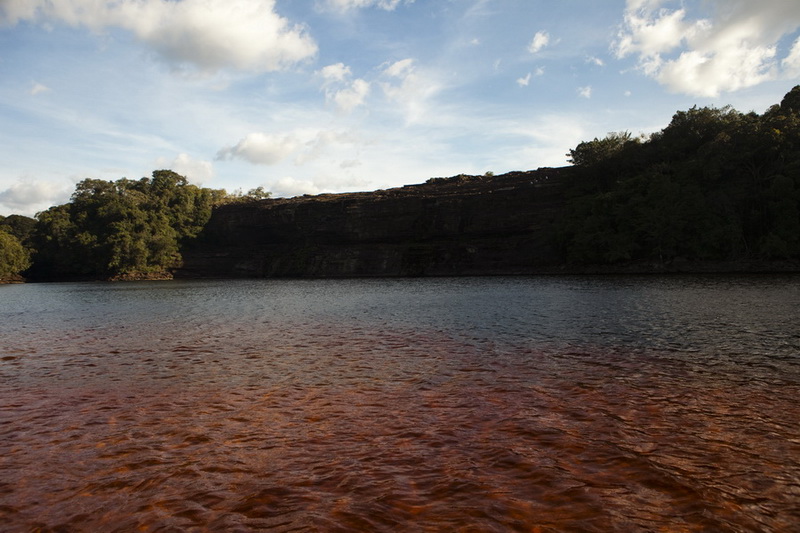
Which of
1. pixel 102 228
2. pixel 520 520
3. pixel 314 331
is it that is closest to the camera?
pixel 520 520

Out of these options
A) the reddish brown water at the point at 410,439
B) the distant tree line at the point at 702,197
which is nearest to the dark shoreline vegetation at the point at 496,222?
the distant tree line at the point at 702,197

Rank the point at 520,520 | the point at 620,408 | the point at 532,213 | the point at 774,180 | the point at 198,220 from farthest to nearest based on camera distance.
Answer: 1. the point at 198,220
2. the point at 532,213
3. the point at 774,180
4. the point at 620,408
5. the point at 520,520

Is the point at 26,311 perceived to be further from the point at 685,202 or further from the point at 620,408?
the point at 685,202

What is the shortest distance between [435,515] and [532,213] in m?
73.7

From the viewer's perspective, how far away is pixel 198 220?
104 metres

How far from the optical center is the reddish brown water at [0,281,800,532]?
17.3 ft

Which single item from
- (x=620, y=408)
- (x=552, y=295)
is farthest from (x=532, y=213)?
(x=620, y=408)

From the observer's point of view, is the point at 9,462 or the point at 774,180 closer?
the point at 9,462

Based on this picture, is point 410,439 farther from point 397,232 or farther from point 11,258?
point 11,258

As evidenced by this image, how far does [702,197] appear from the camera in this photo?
54.5 m

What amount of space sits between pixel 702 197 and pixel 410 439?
60.3 meters

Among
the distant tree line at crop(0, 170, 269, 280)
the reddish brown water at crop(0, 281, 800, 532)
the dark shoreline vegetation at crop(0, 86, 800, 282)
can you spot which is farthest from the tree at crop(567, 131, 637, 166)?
the distant tree line at crop(0, 170, 269, 280)

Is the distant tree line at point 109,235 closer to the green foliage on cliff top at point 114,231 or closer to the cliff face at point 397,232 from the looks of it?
the green foliage on cliff top at point 114,231

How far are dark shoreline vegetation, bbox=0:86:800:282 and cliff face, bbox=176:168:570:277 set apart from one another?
0.24 m
